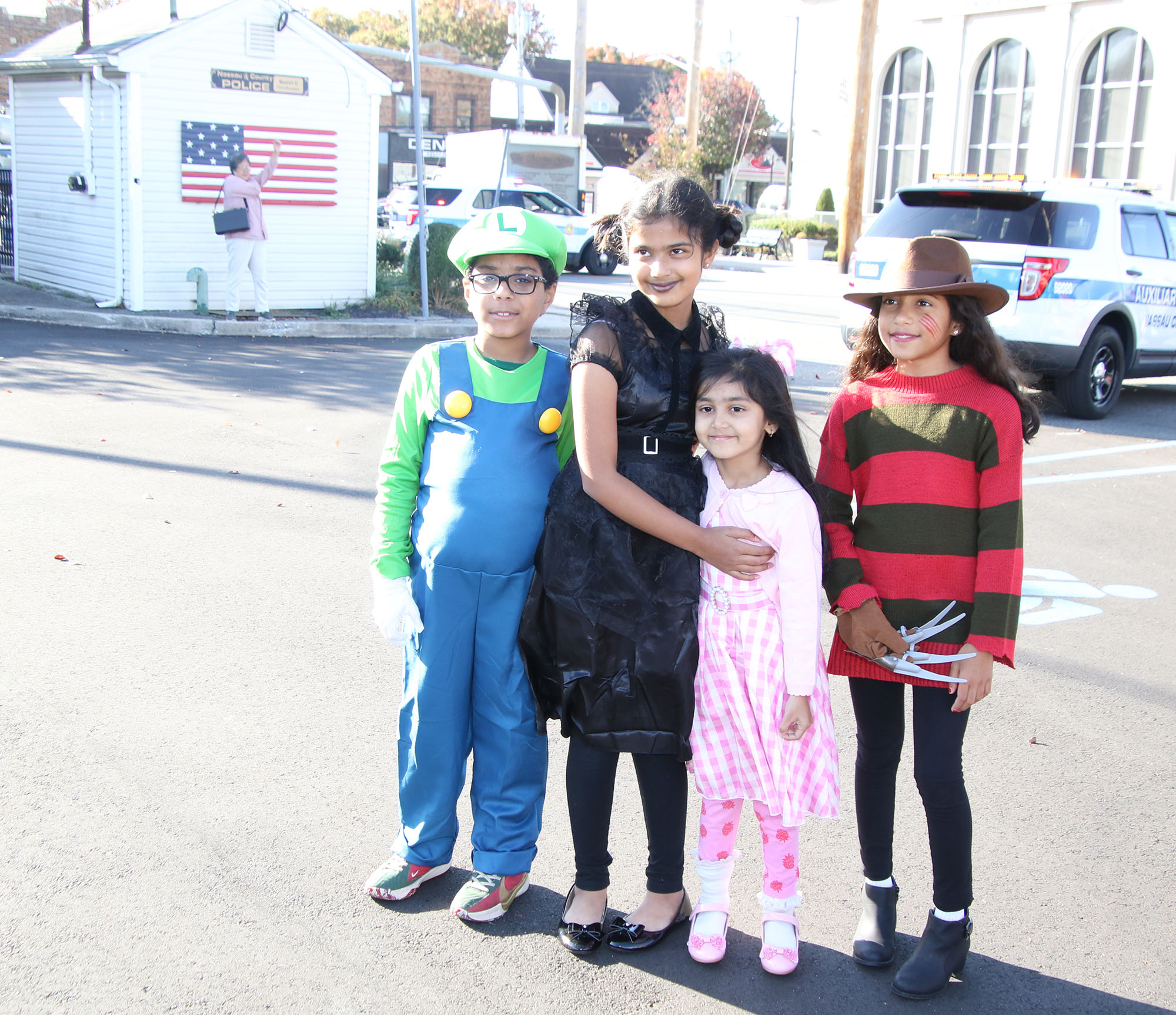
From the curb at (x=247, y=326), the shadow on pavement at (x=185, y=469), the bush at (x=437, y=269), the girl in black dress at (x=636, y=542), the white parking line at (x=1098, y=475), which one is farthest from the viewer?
the bush at (x=437, y=269)

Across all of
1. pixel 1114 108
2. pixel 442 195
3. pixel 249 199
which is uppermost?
pixel 1114 108

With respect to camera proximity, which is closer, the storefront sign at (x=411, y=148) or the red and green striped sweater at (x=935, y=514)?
the red and green striped sweater at (x=935, y=514)

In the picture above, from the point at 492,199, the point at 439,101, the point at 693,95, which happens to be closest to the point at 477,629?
the point at 492,199

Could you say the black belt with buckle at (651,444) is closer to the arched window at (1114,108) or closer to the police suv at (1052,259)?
the police suv at (1052,259)

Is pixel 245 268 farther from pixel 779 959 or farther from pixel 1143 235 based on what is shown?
pixel 779 959

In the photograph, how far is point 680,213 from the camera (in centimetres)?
257

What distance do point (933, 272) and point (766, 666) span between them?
99cm

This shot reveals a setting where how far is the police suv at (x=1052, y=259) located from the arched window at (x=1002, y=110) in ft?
53.6

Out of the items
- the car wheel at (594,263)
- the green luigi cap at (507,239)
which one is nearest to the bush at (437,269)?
the car wheel at (594,263)

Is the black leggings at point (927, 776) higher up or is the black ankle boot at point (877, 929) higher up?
the black leggings at point (927, 776)

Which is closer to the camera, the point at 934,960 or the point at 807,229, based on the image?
the point at 934,960

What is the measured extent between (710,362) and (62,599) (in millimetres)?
3441

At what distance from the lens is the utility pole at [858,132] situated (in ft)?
67.4

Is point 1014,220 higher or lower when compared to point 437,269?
higher
